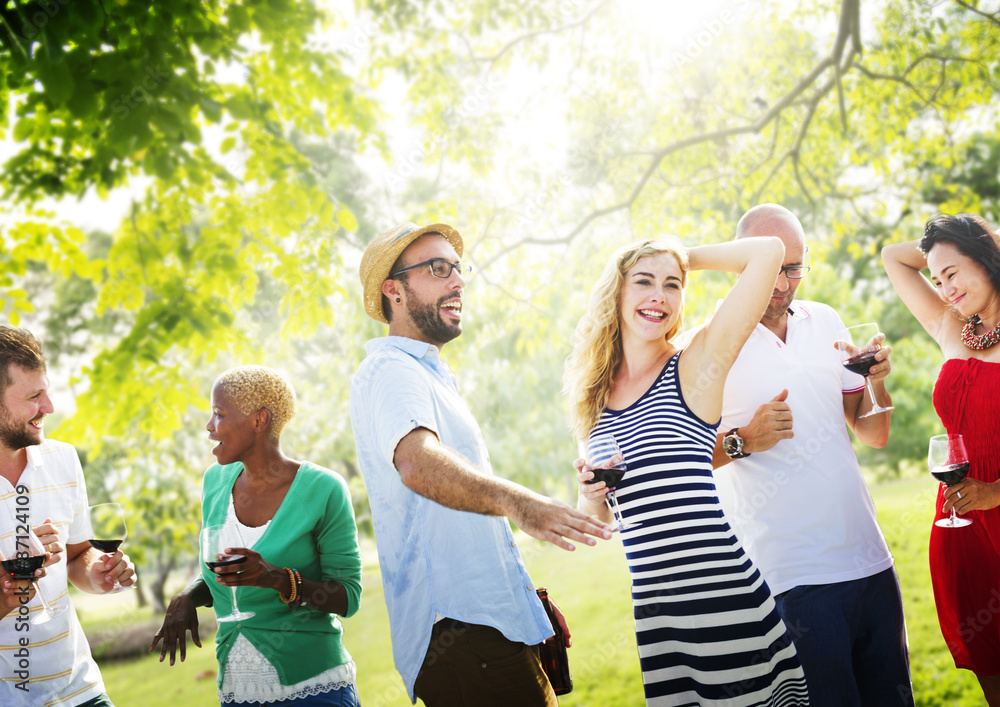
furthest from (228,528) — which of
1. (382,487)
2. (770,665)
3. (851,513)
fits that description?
(851,513)

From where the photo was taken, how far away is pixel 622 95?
9180mm

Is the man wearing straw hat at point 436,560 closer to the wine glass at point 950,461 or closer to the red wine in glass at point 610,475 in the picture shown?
the red wine in glass at point 610,475

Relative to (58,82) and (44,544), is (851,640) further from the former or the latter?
(58,82)

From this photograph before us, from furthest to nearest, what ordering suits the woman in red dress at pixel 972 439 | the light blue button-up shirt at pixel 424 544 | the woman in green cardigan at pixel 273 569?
the woman in red dress at pixel 972 439 < the woman in green cardigan at pixel 273 569 < the light blue button-up shirt at pixel 424 544

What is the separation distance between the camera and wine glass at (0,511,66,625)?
2.27 metres

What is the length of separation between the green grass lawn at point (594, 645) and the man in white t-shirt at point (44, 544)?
1.82 metres

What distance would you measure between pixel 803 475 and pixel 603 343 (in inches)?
35.4

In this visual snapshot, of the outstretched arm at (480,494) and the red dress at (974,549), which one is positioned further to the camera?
the red dress at (974,549)

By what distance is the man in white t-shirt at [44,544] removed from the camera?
7.66 ft

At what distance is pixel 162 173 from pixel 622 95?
6.56m

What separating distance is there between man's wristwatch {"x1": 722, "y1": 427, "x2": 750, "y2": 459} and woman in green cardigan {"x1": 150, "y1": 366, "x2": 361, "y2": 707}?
1422mm

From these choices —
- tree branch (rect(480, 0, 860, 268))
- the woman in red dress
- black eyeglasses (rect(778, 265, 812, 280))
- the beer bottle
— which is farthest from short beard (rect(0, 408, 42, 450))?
tree branch (rect(480, 0, 860, 268))

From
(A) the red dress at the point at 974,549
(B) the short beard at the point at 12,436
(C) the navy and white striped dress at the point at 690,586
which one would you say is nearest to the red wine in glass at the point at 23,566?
(B) the short beard at the point at 12,436

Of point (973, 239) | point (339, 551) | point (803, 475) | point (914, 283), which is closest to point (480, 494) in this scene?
point (339, 551)
